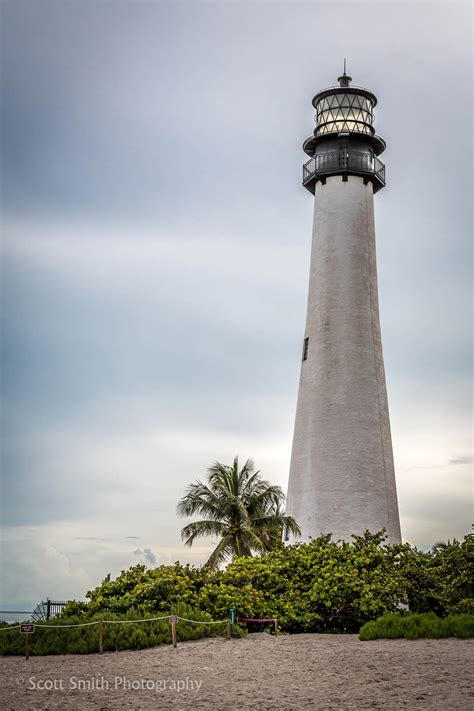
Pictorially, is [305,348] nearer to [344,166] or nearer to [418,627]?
[344,166]

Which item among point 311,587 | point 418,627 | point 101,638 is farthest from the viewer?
point 311,587

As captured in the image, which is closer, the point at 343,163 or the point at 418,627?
the point at 418,627

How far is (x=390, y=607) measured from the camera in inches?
973

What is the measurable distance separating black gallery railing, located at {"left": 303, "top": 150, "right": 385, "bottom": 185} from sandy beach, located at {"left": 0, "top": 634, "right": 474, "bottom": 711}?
19356mm

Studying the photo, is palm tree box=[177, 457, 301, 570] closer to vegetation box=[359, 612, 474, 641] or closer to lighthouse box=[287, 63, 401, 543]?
lighthouse box=[287, 63, 401, 543]

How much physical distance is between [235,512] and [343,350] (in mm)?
7301

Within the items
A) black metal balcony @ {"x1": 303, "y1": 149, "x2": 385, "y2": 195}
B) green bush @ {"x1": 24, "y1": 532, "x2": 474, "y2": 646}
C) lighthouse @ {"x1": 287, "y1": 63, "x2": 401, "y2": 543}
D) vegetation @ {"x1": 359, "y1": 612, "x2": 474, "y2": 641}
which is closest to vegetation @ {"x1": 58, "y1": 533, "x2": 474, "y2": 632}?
green bush @ {"x1": 24, "y1": 532, "x2": 474, "y2": 646}

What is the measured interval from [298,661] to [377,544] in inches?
389

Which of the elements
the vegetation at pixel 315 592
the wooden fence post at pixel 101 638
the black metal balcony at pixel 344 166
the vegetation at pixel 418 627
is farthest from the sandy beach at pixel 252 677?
the black metal balcony at pixel 344 166

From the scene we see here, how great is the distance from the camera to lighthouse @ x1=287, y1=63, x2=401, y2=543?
98.2 feet

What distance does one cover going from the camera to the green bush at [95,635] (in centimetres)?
1966

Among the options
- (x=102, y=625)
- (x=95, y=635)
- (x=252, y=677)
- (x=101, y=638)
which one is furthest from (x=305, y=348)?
(x=252, y=677)

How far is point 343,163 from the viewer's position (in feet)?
108

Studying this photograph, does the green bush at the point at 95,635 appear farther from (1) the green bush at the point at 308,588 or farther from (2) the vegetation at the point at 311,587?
(2) the vegetation at the point at 311,587
